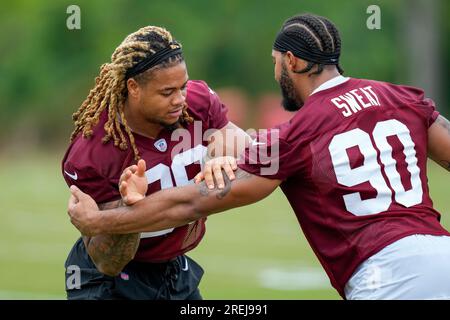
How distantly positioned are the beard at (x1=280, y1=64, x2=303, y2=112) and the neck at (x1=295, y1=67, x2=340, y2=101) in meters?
0.05

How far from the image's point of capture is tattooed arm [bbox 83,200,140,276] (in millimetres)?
5766

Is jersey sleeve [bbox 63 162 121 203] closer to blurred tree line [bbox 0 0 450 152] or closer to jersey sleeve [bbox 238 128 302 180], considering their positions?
jersey sleeve [bbox 238 128 302 180]

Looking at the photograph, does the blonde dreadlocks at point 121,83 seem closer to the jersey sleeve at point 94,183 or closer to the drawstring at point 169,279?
the jersey sleeve at point 94,183

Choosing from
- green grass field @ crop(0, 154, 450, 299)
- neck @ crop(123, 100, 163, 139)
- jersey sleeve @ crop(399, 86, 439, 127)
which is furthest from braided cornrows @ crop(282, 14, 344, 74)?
green grass field @ crop(0, 154, 450, 299)

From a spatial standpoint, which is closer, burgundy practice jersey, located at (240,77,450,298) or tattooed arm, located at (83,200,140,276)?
burgundy practice jersey, located at (240,77,450,298)

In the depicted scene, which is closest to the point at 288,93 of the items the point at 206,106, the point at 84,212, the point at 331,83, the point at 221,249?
the point at 331,83

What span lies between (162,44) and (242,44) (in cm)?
2344

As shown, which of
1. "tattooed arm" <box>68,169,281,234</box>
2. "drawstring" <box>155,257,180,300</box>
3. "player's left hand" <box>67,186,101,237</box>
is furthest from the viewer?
"drawstring" <box>155,257,180,300</box>

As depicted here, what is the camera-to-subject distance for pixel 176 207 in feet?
17.7

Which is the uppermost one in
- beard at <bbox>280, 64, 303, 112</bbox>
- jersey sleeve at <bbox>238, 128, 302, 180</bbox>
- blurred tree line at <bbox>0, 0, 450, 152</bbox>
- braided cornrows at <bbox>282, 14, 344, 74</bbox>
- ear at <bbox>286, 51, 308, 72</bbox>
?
braided cornrows at <bbox>282, 14, 344, 74</bbox>

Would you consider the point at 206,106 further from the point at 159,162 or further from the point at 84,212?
the point at 84,212

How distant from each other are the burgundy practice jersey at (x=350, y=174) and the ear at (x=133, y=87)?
934 millimetres

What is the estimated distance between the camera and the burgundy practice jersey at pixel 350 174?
506cm

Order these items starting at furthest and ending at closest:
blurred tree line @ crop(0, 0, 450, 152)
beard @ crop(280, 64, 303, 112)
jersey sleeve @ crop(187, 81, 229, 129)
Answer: blurred tree line @ crop(0, 0, 450, 152) → jersey sleeve @ crop(187, 81, 229, 129) → beard @ crop(280, 64, 303, 112)
